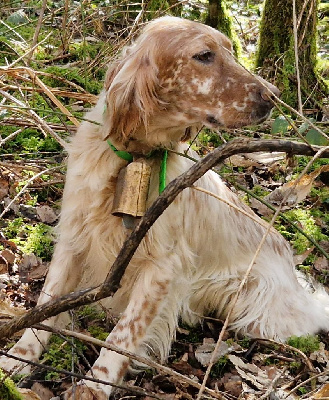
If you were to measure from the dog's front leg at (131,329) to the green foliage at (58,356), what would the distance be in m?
0.18

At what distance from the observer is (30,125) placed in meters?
5.05

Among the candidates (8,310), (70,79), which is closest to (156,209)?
(8,310)

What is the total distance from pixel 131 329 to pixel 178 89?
131 centimetres

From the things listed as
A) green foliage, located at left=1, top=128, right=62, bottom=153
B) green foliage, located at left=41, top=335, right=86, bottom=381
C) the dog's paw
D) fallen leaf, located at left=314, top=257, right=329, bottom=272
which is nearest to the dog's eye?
green foliage, located at left=41, top=335, right=86, bottom=381

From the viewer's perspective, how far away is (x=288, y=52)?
6.26 m

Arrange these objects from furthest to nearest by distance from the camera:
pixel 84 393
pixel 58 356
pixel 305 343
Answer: pixel 305 343 → pixel 58 356 → pixel 84 393

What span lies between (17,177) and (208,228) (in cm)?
183

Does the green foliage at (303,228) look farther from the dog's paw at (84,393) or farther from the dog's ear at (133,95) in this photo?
the dog's paw at (84,393)

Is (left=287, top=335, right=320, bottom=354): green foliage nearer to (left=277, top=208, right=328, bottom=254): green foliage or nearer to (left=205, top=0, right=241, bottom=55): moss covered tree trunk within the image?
(left=277, top=208, right=328, bottom=254): green foliage

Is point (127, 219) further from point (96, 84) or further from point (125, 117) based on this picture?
point (96, 84)

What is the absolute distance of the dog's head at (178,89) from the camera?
10.4ft

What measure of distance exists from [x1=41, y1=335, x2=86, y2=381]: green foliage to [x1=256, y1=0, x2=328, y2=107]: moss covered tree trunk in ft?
12.2

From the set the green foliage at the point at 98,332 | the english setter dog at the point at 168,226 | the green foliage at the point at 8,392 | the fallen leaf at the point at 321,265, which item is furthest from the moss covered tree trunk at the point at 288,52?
the green foliage at the point at 8,392

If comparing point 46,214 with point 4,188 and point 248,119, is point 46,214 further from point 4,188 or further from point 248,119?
point 248,119
